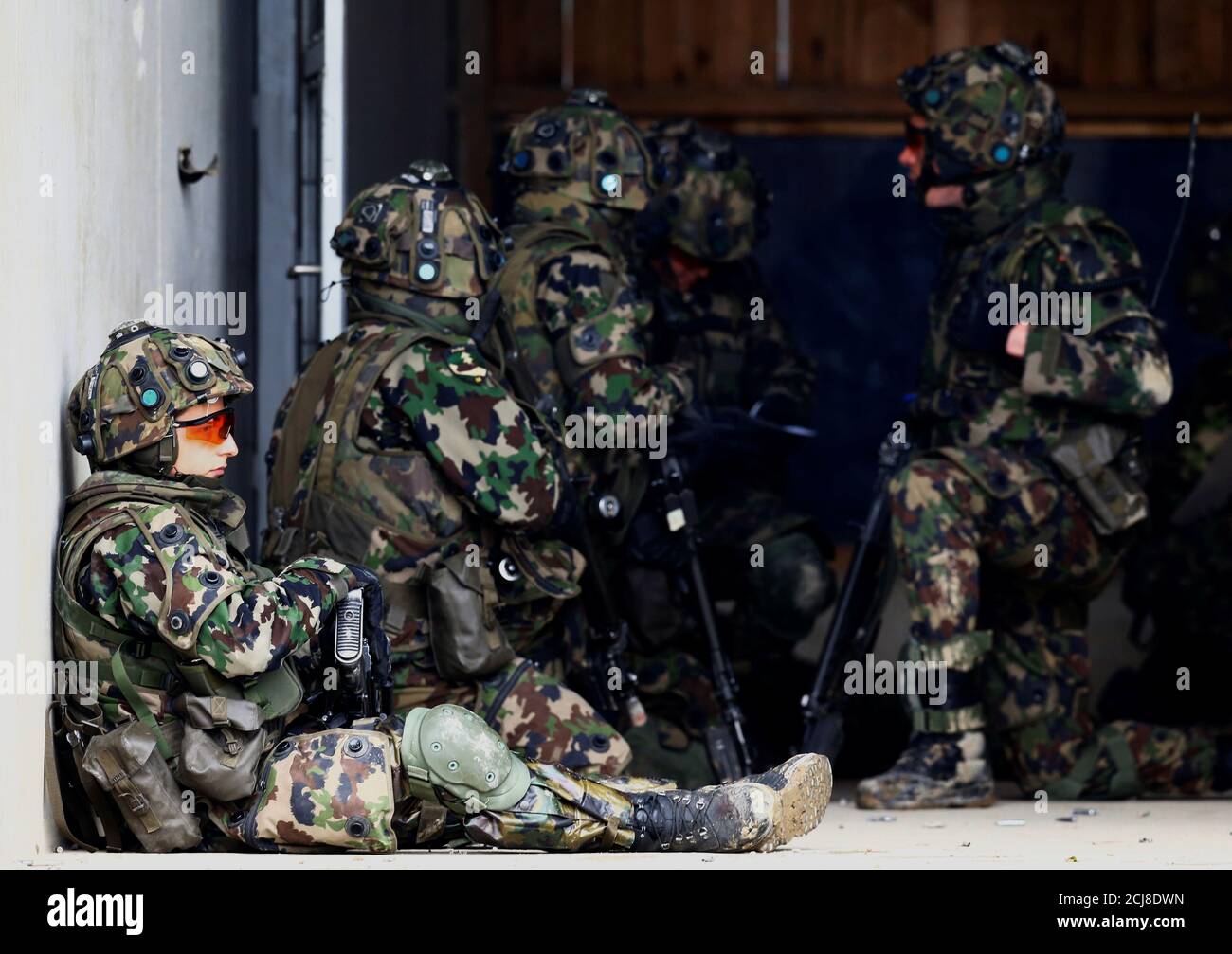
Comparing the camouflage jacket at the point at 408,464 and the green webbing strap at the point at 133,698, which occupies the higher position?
the camouflage jacket at the point at 408,464

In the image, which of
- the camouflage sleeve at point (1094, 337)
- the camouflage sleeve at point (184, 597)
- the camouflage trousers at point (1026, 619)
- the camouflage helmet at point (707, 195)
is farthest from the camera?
the camouflage helmet at point (707, 195)

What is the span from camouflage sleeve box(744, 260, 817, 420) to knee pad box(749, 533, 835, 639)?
23.2 inches

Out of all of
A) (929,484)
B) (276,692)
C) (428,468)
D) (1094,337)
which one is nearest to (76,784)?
(276,692)

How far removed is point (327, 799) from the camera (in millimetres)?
4488

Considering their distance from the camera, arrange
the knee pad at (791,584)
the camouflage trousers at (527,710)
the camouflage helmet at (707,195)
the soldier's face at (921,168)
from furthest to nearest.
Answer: the camouflage helmet at (707,195) → the knee pad at (791,584) → the soldier's face at (921,168) → the camouflage trousers at (527,710)

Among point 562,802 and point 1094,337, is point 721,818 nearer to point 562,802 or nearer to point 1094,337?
point 562,802

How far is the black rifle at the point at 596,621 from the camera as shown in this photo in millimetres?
6090

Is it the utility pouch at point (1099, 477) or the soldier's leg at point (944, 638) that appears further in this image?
the utility pouch at point (1099, 477)

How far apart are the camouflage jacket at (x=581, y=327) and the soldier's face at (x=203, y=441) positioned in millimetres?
1570

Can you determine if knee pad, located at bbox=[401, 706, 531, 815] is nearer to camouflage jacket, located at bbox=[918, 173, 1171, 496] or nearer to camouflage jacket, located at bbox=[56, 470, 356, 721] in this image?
camouflage jacket, located at bbox=[56, 470, 356, 721]

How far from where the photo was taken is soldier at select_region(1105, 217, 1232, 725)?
23.9ft

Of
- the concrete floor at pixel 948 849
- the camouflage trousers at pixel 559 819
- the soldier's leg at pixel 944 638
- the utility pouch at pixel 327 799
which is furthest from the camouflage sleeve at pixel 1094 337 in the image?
→ the utility pouch at pixel 327 799

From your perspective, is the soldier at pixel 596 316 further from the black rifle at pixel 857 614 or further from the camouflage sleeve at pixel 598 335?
the black rifle at pixel 857 614
